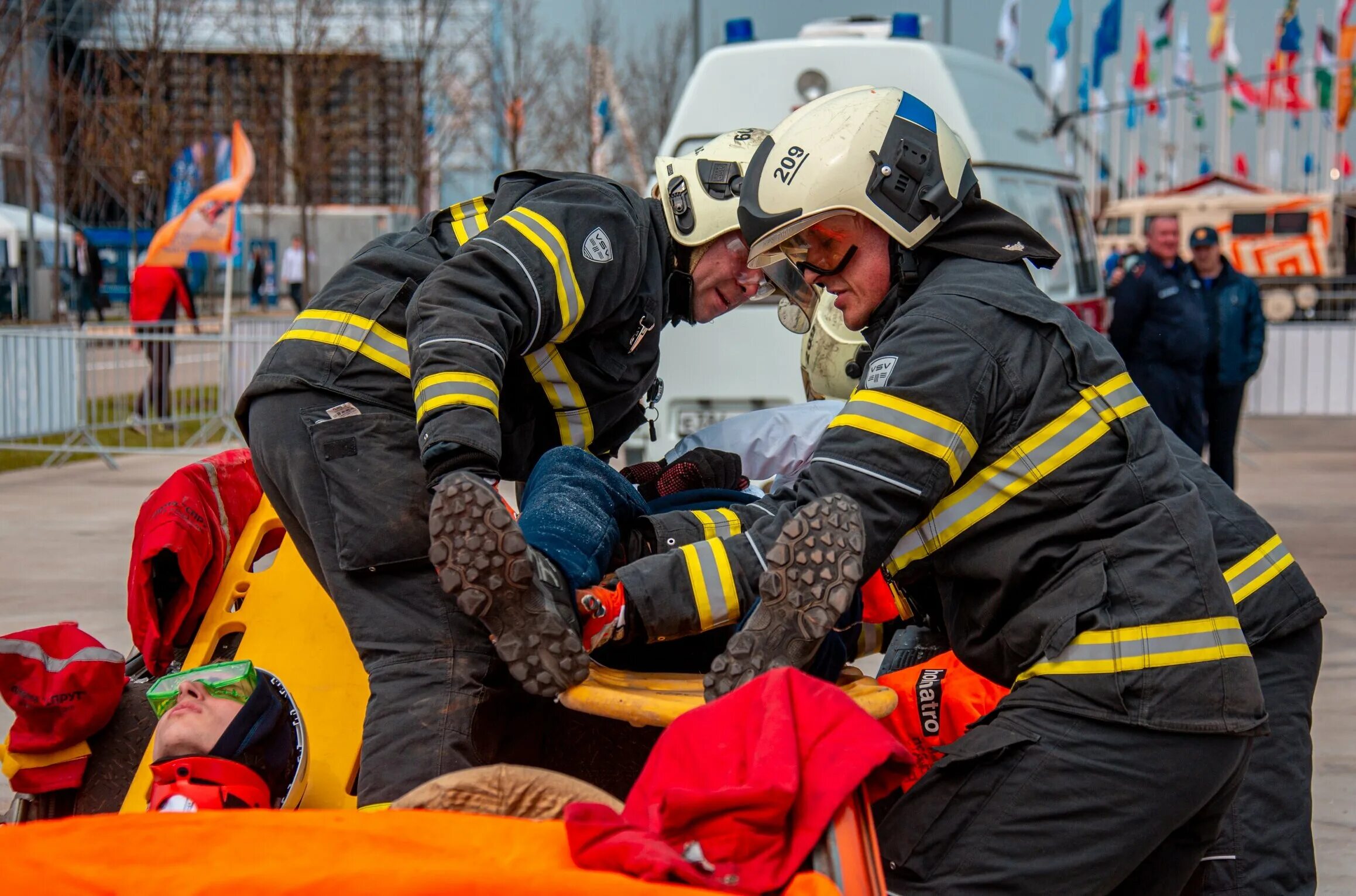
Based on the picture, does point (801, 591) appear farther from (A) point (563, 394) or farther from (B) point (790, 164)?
(A) point (563, 394)

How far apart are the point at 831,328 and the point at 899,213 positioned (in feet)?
5.80

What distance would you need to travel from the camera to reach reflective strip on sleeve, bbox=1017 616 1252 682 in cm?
221

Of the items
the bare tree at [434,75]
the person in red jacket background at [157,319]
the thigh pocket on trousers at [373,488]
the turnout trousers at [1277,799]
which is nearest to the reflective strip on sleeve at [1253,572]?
the turnout trousers at [1277,799]

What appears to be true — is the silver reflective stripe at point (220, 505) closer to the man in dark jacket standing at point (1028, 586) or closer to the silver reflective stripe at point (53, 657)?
the silver reflective stripe at point (53, 657)

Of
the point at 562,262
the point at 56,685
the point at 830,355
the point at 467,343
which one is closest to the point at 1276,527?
the point at 830,355

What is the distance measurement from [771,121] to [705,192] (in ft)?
16.0

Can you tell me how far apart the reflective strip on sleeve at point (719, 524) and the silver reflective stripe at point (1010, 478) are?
0.57 metres

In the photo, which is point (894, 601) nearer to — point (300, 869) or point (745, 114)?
point (300, 869)

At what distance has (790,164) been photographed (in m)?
2.50

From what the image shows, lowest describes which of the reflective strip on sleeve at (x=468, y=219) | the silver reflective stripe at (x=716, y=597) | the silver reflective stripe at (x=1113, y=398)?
the silver reflective stripe at (x=716, y=597)

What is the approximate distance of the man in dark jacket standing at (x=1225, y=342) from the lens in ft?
32.1

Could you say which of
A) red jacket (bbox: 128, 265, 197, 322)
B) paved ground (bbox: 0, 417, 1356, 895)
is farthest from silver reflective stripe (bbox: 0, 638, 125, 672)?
red jacket (bbox: 128, 265, 197, 322)

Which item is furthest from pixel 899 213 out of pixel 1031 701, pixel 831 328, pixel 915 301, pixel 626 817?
pixel 831 328

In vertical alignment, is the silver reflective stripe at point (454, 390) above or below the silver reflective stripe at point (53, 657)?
above
